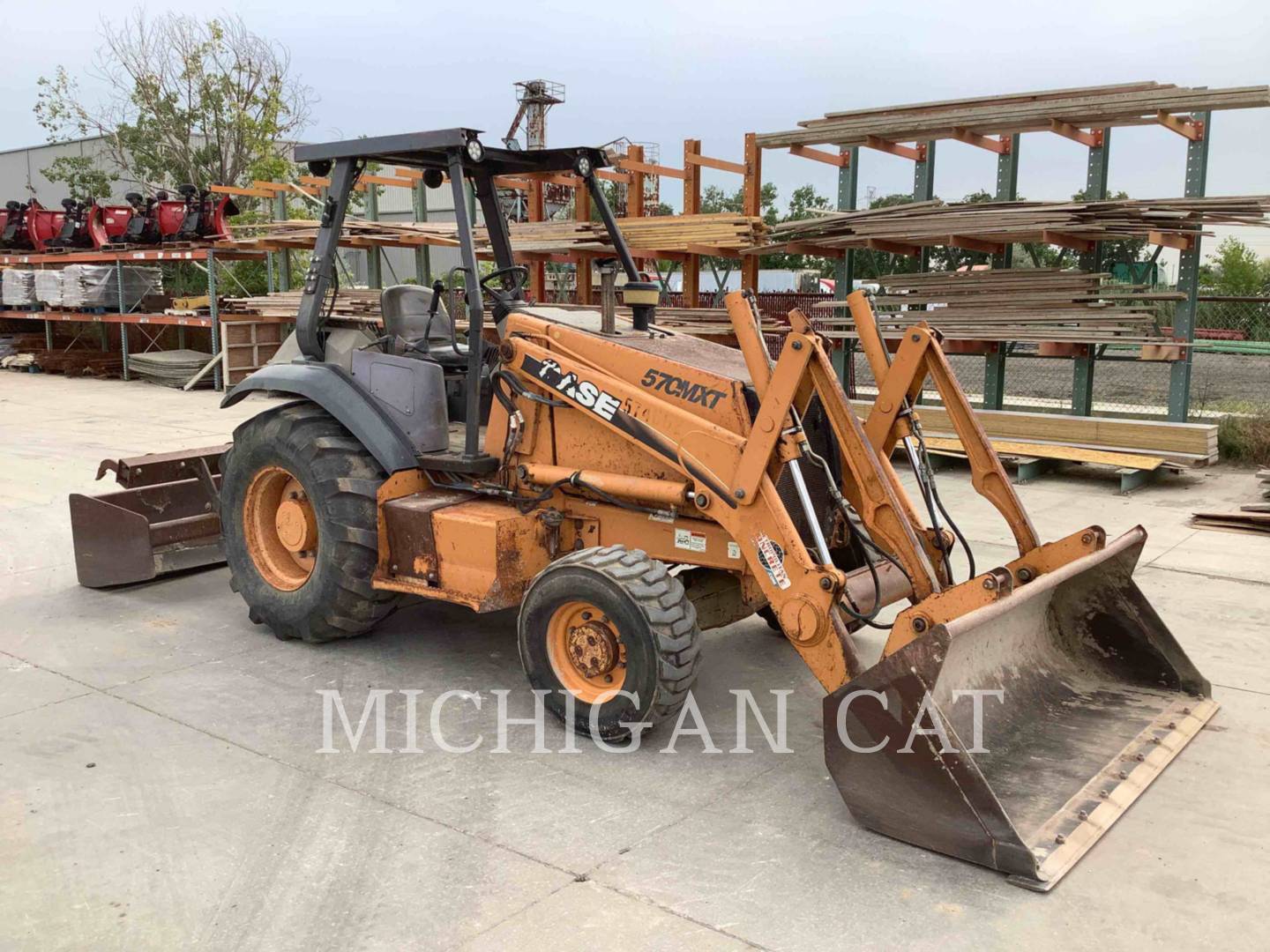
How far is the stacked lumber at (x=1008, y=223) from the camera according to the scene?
9.71 m

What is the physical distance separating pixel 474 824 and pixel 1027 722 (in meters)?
2.13

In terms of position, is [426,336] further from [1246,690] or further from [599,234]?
[599,234]

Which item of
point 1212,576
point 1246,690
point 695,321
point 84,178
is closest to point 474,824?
point 1246,690

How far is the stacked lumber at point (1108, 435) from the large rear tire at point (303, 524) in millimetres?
6230

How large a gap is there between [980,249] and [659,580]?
8.67 meters

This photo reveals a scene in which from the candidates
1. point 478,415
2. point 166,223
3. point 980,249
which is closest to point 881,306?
point 980,249

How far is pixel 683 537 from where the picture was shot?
4.80 metres

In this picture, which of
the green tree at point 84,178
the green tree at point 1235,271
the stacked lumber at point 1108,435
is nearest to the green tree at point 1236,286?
the green tree at point 1235,271

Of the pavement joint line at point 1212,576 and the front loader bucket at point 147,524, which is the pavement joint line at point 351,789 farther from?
the pavement joint line at point 1212,576

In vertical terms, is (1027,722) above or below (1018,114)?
below

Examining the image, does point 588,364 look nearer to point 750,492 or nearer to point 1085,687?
point 750,492

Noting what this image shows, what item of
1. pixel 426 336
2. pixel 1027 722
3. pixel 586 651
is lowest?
pixel 1027 722

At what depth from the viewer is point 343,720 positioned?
4789mm

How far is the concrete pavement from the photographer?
3.29 m
